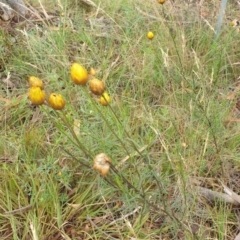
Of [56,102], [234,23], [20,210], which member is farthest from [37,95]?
[234,23]

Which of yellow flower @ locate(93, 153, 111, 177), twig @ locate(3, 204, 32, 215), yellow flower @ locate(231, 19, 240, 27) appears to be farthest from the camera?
yellow flower @ locate(231, 19, 240, 27)

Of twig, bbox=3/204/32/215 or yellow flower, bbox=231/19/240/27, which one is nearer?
twig, bbox=3/204/32/215

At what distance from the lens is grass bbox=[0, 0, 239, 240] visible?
1354 millimetres

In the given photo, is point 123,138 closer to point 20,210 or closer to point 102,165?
point 20,210

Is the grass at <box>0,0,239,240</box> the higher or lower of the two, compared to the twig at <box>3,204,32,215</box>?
higher

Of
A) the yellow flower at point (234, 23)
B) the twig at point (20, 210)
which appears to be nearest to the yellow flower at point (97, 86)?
the twig at point (20, 210)

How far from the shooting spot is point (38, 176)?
1.43 m

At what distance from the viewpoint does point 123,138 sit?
1.53 meters

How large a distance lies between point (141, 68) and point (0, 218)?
982 mm

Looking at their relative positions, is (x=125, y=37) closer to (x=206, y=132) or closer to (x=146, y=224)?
(x=206, y=132)

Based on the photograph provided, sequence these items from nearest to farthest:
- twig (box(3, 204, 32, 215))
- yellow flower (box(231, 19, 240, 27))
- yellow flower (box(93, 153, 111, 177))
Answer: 1. yellow flower (box(93, 153, 111, 177))
2. twig (box(3, 204, 32, 215))
3. yellow flower (box(231, 19, 240, 27))

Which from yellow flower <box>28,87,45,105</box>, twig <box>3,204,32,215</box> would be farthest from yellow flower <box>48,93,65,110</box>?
twig <box>3,204,32,215</box>

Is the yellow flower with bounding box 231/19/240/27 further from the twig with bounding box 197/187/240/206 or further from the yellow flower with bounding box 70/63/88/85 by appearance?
the yellow flower with bounding box 70/63/88/85

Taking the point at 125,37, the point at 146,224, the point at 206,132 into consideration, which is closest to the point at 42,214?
the point at 146,224
